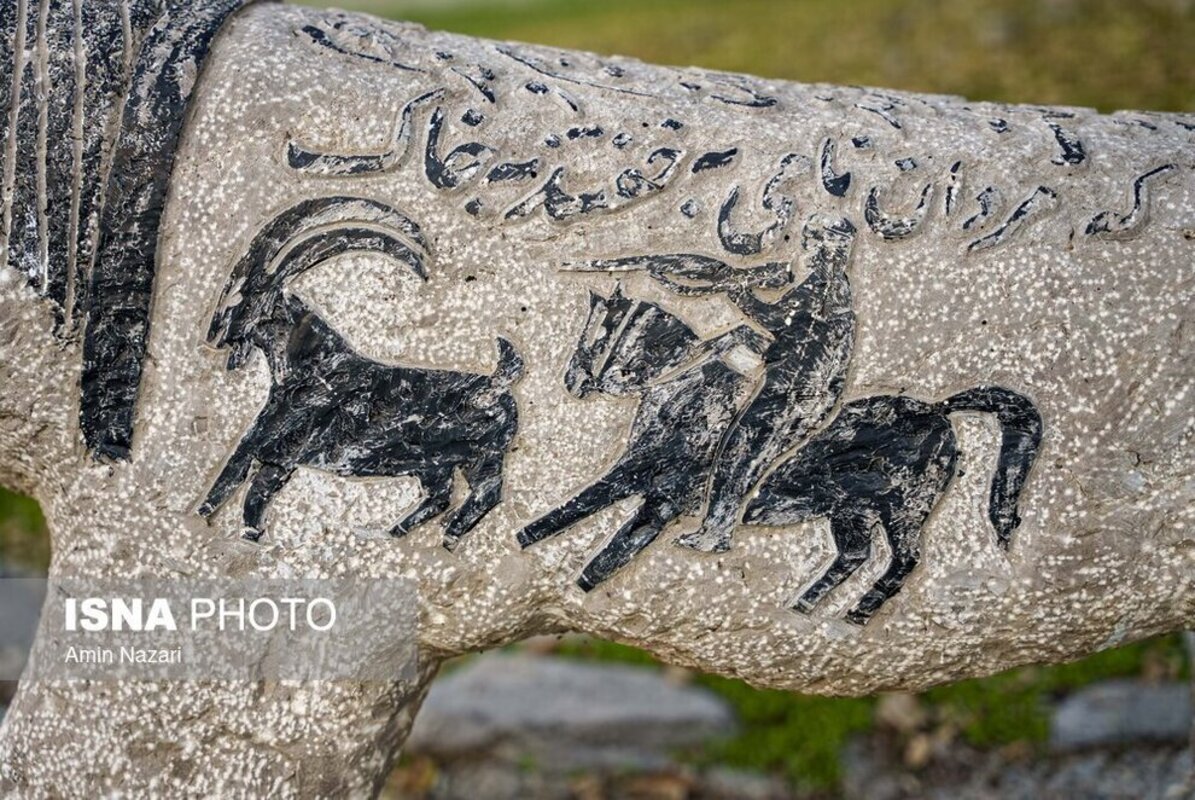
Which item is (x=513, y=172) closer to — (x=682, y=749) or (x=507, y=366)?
(x=507, y=366)

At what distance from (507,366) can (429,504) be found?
20 centimetres

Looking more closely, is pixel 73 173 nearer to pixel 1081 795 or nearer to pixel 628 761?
pixel 628 761

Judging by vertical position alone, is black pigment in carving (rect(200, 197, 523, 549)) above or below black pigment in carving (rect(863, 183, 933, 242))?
below

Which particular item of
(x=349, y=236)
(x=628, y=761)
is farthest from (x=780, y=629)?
(x=628, y=761)

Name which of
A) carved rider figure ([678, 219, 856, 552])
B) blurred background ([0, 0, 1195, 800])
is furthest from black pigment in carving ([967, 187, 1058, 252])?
blurred background ([0, 0, 1195, 800])

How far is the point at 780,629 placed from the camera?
151cm

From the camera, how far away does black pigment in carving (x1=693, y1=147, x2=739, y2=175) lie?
1.49 metres

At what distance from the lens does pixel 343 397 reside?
4.82 feet

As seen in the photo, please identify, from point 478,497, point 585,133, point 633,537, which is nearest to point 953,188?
point 585,133

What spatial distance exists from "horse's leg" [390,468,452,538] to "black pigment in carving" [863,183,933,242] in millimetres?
632

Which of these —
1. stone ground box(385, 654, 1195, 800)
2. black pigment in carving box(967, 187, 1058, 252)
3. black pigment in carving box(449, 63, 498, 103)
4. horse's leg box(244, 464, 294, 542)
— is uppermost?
black pigment in carving box(449, 63, 498, 103)

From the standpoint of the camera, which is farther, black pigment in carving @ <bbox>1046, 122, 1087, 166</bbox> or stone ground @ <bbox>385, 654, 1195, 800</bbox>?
stone ground @ <bbox>385, 654, 1195, 800</bbox>

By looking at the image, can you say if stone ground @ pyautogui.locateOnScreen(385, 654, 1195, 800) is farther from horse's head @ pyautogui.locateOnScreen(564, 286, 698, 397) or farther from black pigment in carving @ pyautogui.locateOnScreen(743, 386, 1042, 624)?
horse's head @ pyautogui.locateOnScreen(564, 286, 698, 397)

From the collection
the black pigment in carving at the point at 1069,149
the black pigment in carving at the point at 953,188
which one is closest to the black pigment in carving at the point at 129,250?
the black pigment in carving at the point at 953,188
